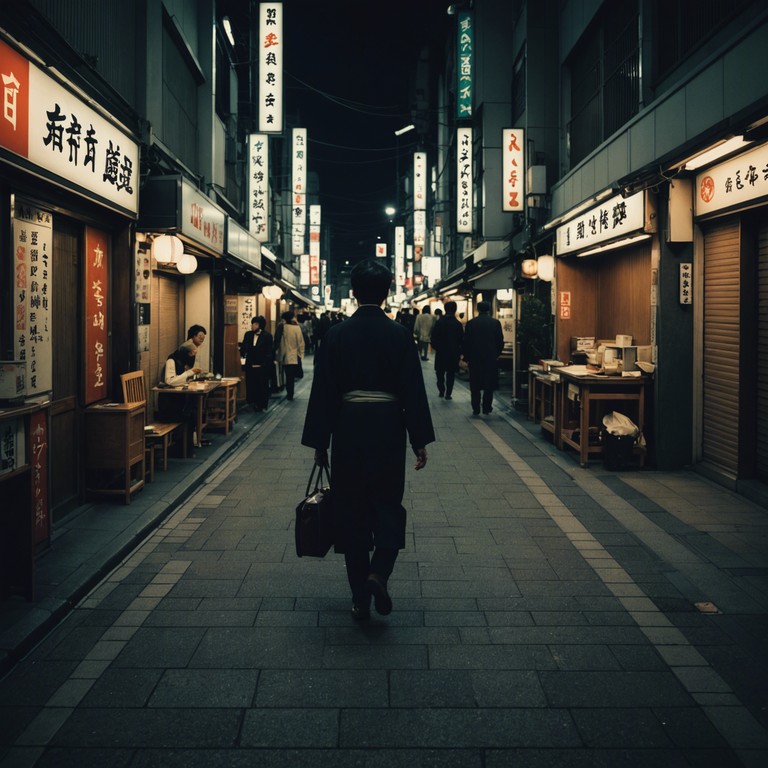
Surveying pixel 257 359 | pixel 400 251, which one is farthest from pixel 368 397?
pixel 400 251

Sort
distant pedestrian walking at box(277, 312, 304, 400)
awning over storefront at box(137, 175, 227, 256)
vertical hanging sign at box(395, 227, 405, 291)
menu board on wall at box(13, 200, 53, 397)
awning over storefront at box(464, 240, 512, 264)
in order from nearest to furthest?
menu board on wall at box(13, 200, 53, 397), awning over storefront at box(137, 175, 227, 256), distant pedestrian walking at box(277, 312, 304, 400), awning over storefront at box(464, 240, 512, 264), vertical hanging sign at box(395, 227, 405, 291)

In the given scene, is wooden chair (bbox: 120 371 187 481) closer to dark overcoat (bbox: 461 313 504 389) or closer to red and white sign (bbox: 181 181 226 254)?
red and white sign (bbox: 181 181 226 254)

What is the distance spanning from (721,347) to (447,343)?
32.9 ft

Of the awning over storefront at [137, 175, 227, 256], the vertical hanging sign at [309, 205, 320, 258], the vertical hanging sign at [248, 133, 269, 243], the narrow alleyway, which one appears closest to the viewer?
the narrow alleyway

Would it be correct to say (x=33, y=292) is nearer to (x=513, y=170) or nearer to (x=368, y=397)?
(x=368, y=397)

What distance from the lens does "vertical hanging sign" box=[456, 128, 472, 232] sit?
29125 millimetres

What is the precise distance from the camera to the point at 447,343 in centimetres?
1962

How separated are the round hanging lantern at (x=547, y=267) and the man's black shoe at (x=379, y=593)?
12469mm

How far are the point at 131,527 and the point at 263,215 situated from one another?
1734cm

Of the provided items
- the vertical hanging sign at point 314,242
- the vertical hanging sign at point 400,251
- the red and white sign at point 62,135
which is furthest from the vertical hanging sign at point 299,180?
the vertical hanging sign at point 400,251

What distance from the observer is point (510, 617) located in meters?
5.47

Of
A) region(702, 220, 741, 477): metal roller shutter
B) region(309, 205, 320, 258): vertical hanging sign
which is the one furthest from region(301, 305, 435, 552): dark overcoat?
region(309, 205, 320, 258): vertical hanging sign

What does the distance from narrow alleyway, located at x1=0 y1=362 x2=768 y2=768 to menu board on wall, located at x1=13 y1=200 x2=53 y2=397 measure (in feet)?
6.80

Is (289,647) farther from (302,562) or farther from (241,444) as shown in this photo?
(241,444)
